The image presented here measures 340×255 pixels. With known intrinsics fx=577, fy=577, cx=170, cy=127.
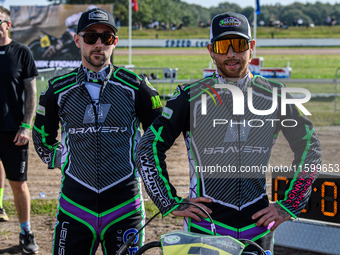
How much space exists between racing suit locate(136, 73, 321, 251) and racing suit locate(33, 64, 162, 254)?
25.5 inches

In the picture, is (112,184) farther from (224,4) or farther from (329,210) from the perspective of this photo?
(224,4)

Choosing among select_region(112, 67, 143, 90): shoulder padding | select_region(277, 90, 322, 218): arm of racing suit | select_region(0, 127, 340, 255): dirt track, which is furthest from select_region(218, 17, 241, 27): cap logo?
select_region(0, 127, 340, 255): dirt track

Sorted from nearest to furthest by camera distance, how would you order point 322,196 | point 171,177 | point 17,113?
point 322,196, point 17,113, point 171,177

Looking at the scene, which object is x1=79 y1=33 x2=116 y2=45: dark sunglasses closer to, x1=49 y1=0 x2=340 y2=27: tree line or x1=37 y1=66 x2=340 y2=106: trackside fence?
x1=37 y1=66 x2=340 y2=106: trackside fence

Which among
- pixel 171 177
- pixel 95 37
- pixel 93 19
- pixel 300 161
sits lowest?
pixel 171 177

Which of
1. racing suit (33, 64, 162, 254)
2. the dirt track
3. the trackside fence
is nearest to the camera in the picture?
racing suit (33, 64, 162, 254)

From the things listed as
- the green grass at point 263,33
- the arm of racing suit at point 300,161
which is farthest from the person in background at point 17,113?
the green grass at point 263,33

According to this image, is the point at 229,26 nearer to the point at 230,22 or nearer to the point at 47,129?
the point at 230,22

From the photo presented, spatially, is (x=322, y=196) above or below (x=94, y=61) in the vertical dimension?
below

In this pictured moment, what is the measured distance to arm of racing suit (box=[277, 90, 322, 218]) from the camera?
3.16 meters

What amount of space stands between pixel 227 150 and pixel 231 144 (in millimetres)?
40

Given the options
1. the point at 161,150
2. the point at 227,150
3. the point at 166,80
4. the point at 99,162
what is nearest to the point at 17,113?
the point at 99,162

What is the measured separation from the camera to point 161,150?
125 inches

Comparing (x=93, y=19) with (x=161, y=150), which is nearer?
(x=161, y=150)
